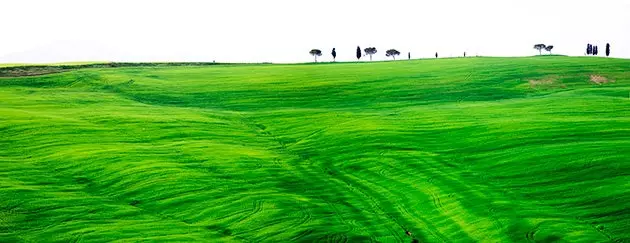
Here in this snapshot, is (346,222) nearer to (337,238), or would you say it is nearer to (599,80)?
(337,238)

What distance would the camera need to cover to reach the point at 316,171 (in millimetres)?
22938

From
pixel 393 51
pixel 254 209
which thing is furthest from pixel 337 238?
pixel 393 51

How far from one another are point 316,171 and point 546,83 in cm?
2850

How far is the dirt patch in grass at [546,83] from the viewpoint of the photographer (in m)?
45.3

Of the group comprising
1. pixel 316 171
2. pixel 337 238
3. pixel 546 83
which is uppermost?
pixel 546 83

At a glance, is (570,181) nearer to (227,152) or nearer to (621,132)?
(621,132)

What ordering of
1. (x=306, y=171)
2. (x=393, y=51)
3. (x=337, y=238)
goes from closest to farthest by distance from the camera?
(x=337, y=238), (x=306, y=171), (x=393, y=51)

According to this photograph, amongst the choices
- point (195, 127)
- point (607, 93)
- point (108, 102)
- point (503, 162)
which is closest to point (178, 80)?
point (108, 102)

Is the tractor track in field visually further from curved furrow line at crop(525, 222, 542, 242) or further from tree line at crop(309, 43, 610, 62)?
tree line at crop(309, 43, 610, 62)

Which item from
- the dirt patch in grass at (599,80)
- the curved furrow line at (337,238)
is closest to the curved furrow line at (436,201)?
the curved furrow line at (337,238)

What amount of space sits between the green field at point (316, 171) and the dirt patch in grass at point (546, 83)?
5076mm

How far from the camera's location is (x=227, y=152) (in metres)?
24.8

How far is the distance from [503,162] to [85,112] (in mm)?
20799

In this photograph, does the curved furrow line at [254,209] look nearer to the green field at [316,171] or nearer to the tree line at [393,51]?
the green field at [316,171]
